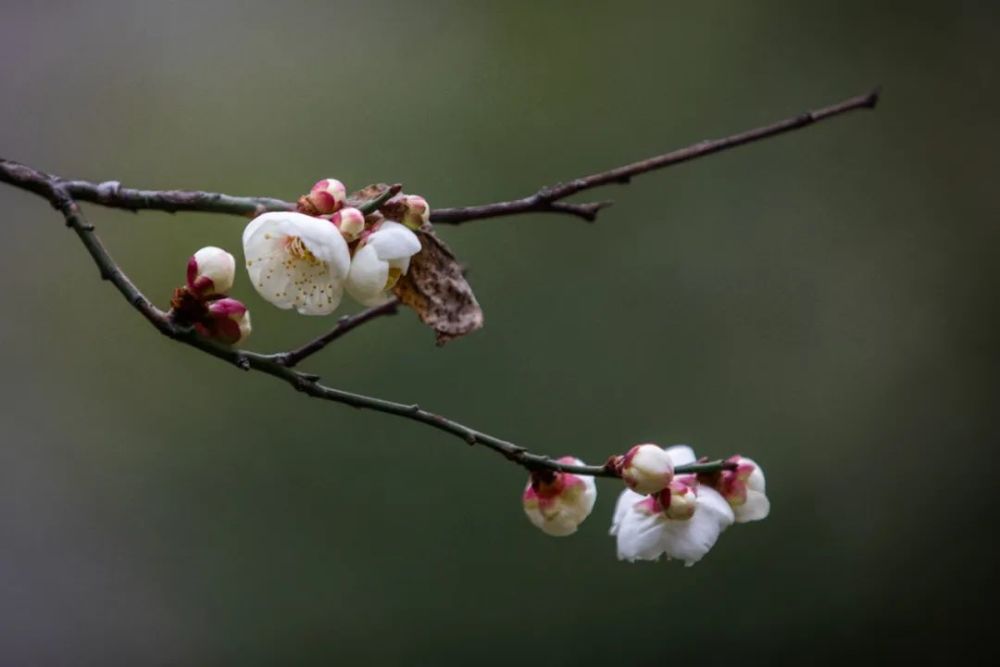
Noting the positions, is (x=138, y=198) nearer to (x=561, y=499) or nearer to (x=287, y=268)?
(x=287, y=268)

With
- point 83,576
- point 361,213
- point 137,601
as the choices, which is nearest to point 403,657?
point 137,601

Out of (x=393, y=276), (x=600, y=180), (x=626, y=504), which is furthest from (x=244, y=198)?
Result: (x=626, y=504)

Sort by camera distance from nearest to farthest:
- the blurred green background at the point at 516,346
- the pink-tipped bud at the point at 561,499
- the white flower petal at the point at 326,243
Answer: the white flower petal at the point at 326,243 < the pink-tipped bud at the point at 561,499 < the blurred green background at the point at 516,346

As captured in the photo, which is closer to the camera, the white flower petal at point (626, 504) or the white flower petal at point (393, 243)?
the white flower petal at point (393, 243)

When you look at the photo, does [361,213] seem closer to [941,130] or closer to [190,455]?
[190,455]

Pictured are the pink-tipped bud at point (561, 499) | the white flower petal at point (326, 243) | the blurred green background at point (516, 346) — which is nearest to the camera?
the white flower petal at point (326, 243)

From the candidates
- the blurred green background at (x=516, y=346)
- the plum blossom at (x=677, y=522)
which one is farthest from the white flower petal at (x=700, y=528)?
the blurred green background at (x=516, y=346)

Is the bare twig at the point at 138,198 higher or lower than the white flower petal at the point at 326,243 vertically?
higher

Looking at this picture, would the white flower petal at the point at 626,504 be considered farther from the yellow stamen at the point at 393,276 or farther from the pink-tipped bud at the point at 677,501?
the yellow stamen at the point at 393,276
